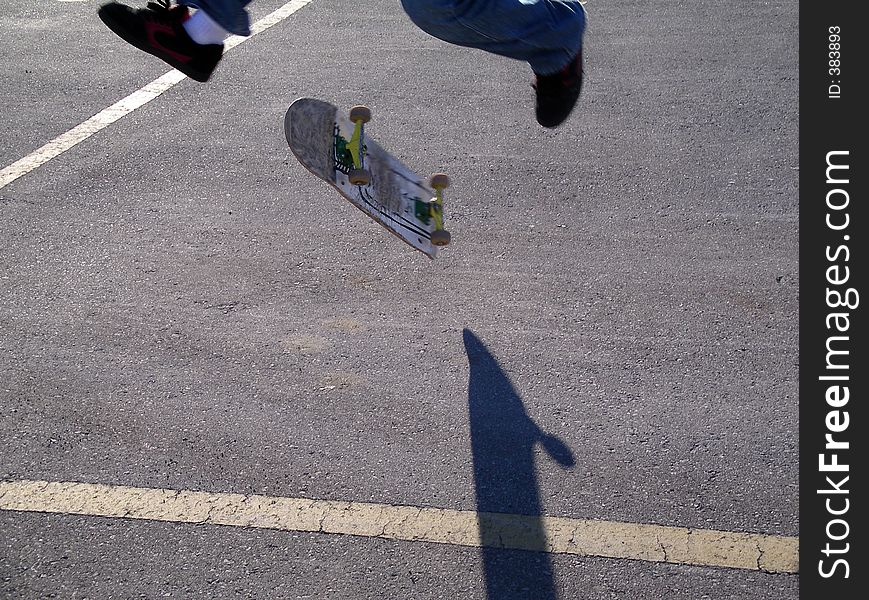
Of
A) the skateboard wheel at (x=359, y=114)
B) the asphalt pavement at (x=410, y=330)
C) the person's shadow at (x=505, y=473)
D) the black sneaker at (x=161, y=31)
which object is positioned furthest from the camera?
the skateboard wheel at (x=359, y=114)

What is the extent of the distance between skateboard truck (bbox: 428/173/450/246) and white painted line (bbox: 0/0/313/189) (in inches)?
112

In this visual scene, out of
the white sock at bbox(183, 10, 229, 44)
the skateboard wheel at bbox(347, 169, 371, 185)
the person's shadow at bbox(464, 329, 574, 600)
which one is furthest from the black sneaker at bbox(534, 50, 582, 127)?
the white sock at bbox(183, 10, 229, 44)

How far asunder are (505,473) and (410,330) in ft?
3.32

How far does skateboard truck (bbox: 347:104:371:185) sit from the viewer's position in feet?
13.3

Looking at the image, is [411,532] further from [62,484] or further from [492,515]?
[62,484]

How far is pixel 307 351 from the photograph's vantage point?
416 centimetres

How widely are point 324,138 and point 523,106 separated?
8.30 feet

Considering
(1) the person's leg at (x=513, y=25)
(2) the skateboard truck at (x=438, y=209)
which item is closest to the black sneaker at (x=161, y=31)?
(1) the person's leg at (x=513, y=25)

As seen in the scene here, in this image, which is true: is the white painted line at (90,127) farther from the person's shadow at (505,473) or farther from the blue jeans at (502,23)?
the person's shadow at (505,473)

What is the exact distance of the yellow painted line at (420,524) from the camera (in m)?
3.14

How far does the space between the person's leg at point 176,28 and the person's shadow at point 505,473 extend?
64.3 inches

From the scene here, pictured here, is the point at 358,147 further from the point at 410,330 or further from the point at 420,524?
the point at 420,524

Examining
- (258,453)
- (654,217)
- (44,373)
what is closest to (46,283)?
(44,373)

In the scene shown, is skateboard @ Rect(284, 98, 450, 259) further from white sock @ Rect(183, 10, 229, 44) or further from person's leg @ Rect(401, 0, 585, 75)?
person's leg @ Rect(401, 0, 585, 75)
